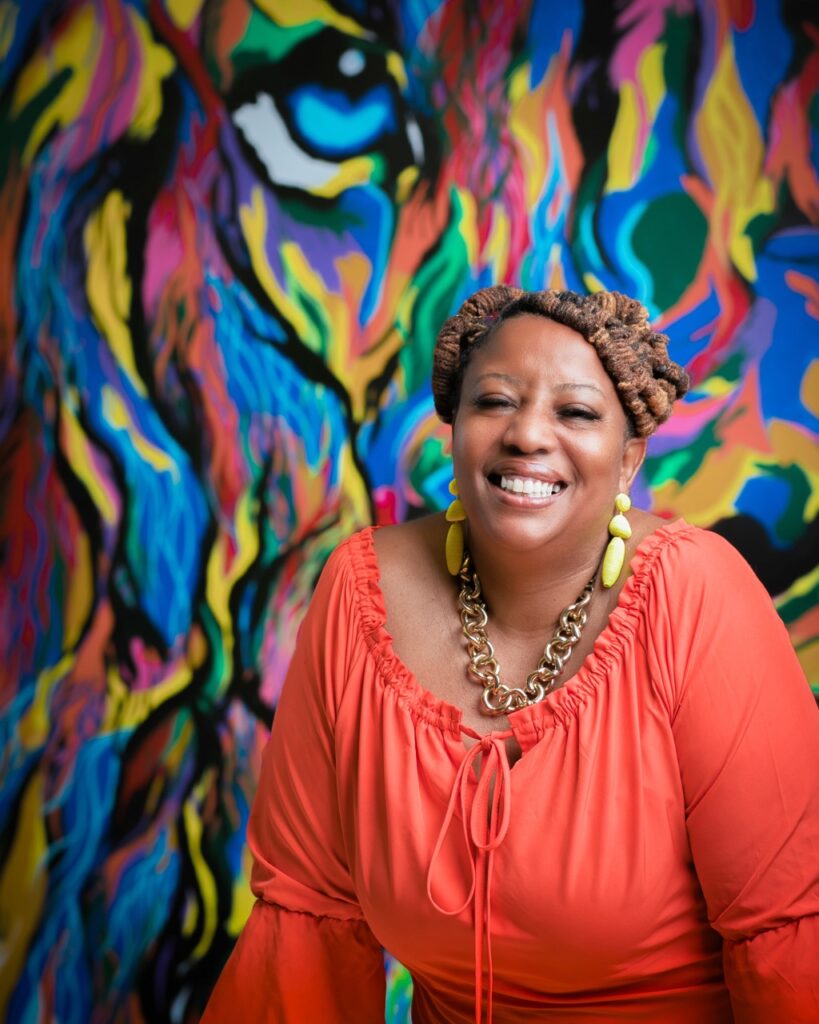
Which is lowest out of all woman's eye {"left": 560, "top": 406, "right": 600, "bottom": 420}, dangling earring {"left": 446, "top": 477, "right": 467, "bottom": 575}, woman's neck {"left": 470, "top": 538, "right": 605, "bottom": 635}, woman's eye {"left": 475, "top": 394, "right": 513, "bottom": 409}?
woman's neck {"left": 470, "top": 538, "right": 605, "bottom": 635}

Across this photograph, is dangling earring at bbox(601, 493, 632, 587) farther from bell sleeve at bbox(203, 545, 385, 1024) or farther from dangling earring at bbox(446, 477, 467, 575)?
bell sleeve at bbox(203, 545, 385, 1024)

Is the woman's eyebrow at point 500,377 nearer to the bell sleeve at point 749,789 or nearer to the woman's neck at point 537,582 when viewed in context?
the woman's neck at point 537,582

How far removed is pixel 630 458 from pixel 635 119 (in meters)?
1.19

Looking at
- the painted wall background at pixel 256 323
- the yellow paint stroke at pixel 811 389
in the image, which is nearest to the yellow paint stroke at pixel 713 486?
the painted wall background at pixel 256 323

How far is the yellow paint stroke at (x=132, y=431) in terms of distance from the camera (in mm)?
2607

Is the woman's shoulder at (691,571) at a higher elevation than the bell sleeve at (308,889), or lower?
higher

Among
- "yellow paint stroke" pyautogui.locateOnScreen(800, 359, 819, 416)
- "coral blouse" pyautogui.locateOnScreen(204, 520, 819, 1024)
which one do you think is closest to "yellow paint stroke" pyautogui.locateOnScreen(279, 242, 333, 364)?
"yellow paint stroke" pyautogui.locateOnScreen(800, 359, 819, 416)

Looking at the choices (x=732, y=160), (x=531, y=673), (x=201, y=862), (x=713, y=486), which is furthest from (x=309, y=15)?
(x=201, y=862)

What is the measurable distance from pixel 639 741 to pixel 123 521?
5.03 feet

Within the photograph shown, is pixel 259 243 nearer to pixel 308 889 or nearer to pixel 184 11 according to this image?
pixel 184 11

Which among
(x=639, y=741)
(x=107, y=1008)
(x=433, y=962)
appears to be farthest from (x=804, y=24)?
(x=107, y=1008)

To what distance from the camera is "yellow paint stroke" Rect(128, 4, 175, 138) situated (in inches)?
102

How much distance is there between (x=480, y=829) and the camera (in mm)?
1472

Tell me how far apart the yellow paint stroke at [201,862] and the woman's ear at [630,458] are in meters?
1.42
